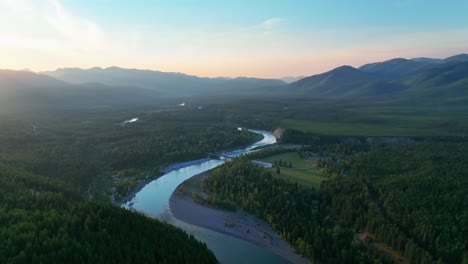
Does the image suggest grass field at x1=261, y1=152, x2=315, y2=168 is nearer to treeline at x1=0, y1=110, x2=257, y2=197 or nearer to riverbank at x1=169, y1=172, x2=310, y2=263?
treeline at x1=0, y1=110, x2=257, y2=197

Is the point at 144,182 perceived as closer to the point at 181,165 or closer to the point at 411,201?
the point at 181,165

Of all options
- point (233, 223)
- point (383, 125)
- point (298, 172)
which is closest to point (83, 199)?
point (233, 223)

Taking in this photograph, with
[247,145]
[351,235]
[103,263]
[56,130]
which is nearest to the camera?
[103,263]

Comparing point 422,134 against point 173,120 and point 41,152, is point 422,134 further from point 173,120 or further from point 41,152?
point 41,152

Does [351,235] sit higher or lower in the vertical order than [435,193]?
lower

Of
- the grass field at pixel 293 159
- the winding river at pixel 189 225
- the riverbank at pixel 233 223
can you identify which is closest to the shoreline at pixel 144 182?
the winding river at pixel 189 225

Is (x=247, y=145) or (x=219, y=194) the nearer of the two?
(x=219, y=194)

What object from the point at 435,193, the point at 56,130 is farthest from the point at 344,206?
the point at 56,130

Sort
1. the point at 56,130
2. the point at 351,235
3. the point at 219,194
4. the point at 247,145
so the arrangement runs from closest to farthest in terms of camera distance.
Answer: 1. the point at 351,235
2. the point at 219,194
3. the point at 247,145
4. the point at 56,130
